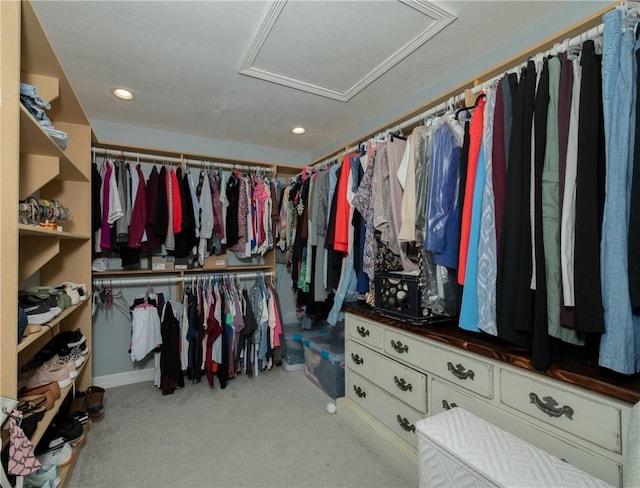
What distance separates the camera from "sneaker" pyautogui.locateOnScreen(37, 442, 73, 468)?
57.9 inches

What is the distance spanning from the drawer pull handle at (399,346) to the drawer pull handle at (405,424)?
13.7 inches

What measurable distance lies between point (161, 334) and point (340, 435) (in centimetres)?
166

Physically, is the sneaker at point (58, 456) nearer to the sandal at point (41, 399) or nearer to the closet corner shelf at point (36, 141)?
the sandal at point (41, 399)

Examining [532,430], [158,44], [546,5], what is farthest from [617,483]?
[158,44]

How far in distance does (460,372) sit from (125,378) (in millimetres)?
2833

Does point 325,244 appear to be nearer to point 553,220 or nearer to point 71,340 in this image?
point 553,220

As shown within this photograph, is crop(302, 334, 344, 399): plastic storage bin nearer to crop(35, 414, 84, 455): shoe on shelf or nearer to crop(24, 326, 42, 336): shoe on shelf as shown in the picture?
crop(35, 414, 84, 455): shoe on shelf

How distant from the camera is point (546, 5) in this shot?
1.47 meters

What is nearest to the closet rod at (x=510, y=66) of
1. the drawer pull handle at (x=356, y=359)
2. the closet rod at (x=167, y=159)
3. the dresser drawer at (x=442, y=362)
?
the dresser drawer at (x=442, y=362)

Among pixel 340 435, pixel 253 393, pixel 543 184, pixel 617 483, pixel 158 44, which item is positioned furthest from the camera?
pixel 253 393

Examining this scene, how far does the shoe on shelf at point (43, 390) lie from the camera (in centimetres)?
136

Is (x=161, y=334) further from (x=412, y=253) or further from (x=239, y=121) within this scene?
(x=412, y=253)

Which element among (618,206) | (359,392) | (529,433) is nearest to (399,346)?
(359,392)

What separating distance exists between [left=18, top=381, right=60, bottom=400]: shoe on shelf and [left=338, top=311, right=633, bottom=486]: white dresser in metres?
1.57
